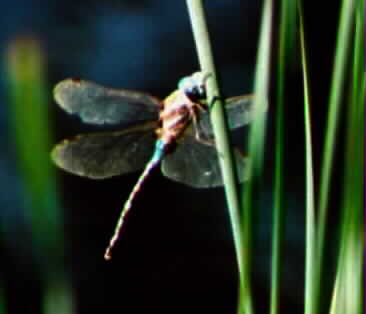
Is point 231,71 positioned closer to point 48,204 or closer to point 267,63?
point 267,63

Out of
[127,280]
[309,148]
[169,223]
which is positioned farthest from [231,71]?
[309,148]

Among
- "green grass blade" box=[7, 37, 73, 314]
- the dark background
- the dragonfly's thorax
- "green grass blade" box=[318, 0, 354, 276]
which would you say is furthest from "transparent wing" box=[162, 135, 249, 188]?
the dark background

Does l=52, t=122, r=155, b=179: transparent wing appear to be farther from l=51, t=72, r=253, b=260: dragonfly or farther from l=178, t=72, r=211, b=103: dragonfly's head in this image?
l=178, t=72, r=211, b=103: dragonfly's head

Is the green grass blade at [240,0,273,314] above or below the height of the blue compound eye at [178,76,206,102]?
below

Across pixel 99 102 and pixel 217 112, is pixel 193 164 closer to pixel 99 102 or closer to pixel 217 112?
pixel 99 102

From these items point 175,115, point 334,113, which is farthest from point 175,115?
point 334,113

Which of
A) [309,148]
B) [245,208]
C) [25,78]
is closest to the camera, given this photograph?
[25,78]
